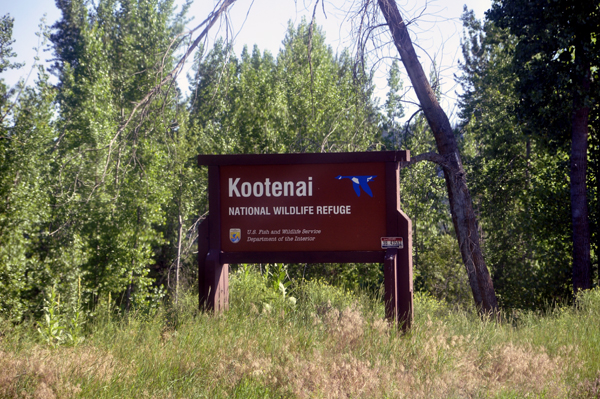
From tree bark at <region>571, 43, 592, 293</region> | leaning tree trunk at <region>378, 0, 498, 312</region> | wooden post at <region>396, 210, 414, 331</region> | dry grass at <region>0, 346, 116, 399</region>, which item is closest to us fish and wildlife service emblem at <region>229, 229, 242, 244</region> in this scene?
wooden post at <region>396, 210, 414, 331</region>

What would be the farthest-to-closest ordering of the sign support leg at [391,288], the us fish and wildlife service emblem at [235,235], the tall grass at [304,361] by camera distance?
the us fish and wildlife service emblem at [235,235], the sign support leg at [391,288], the tall grass at [304,361]

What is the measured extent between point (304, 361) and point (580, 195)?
33.3ft

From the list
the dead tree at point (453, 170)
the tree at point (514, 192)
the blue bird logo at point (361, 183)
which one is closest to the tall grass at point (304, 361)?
the blue bird logo at point (361, 183)

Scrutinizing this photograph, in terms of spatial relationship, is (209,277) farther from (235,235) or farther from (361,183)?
(361,183)

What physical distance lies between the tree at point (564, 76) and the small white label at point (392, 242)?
7.19 meters

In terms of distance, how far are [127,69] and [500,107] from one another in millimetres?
18195

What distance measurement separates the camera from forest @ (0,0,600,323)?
11500 millimetres

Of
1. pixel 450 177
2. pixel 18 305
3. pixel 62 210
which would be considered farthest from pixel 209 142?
pixel 450 177

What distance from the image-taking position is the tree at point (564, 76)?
1067 centimetres

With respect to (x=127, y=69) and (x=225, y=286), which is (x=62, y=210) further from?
(x=225, y=286)

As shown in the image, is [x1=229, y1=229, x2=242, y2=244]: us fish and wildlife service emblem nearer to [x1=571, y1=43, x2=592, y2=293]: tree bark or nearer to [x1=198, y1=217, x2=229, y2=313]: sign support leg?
[x1=198, y1=217, x2=229, y2=313]: sign support leg

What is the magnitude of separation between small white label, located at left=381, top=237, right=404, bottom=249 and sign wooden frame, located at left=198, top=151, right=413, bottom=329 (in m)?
0.03

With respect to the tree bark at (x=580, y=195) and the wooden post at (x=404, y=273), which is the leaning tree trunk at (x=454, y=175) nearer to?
the wooden post at (x=404, y=273)

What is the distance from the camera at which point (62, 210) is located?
2106 cm
